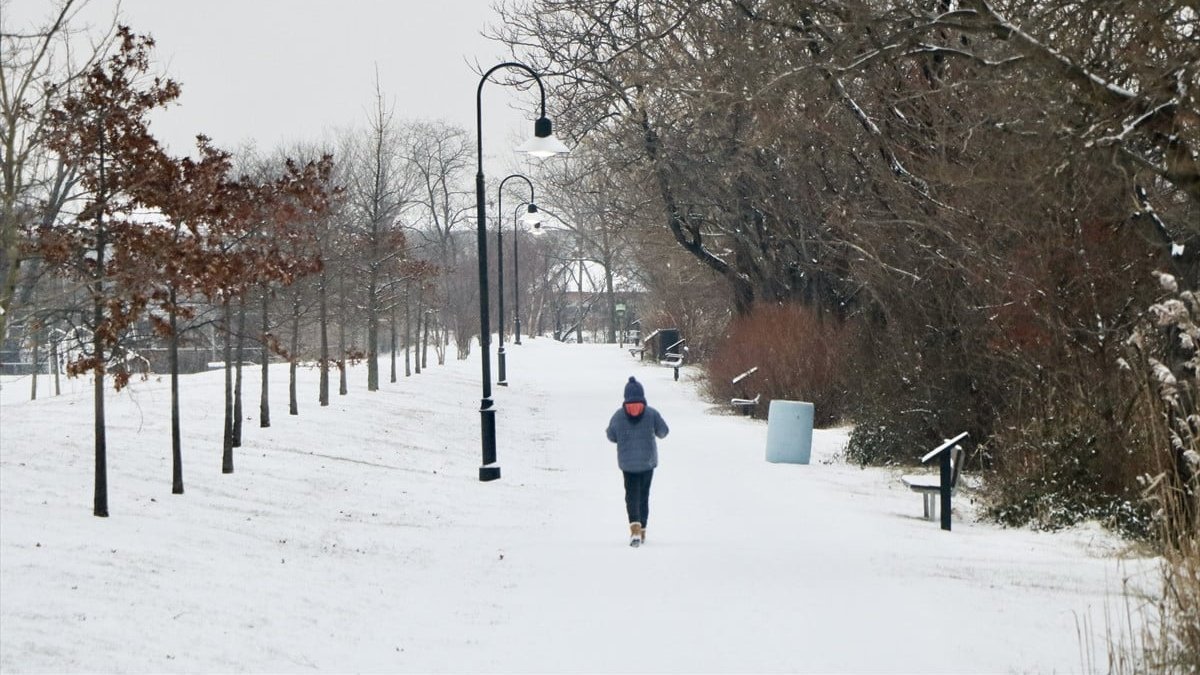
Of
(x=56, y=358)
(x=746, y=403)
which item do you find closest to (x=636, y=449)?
(x=56, y=358)

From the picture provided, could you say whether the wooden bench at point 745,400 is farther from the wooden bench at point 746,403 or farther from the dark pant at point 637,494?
the dark pant at point 637,494

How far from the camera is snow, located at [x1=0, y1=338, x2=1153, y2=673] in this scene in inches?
303

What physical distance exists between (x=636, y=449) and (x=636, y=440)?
0.28 feet

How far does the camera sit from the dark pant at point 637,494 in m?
11.6

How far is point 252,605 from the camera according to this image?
9039mm

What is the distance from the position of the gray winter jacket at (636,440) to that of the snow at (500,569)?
0.77m

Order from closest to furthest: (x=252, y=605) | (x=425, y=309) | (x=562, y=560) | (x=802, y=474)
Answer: (x=252, y=605) → (x=562, y=560) → (x=802, y=474) → (x=425, y=309)

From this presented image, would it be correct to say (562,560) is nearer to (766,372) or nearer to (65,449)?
(65,449)

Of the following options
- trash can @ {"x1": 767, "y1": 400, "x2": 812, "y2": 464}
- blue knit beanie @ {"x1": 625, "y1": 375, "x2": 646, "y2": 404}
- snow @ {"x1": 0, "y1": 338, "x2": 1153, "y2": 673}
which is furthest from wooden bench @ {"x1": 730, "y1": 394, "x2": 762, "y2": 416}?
blue knit beanie @ {"x1": 625, "y1": 375, "x2": 646, "y2": 404}

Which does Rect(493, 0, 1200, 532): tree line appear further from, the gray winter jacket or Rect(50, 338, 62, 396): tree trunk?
Rect(50, 338, 62, 396): tree trunk

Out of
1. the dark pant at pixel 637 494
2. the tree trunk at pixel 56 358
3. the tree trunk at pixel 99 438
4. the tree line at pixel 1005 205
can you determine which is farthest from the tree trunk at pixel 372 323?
the dark pant at pixel 637 494

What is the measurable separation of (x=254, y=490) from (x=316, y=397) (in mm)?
13255

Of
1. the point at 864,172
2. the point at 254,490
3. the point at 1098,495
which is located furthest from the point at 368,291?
the point at 1098,495

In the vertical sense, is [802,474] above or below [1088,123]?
below
